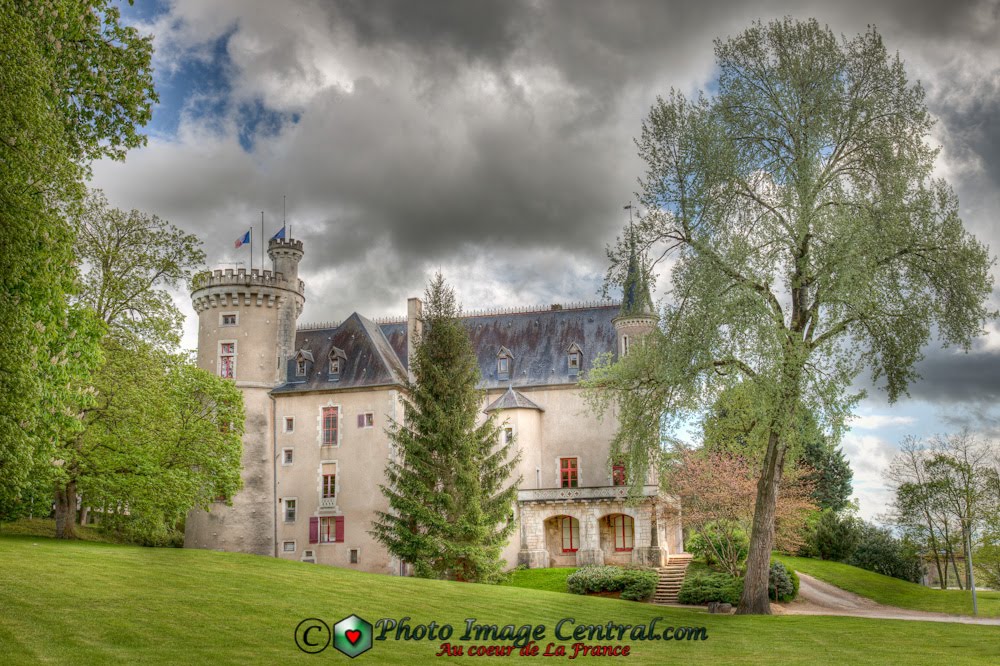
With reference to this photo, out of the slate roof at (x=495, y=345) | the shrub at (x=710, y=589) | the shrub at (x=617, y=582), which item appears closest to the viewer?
the shrub at (x=710, y=589)

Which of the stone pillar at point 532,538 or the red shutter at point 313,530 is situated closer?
the stone pillar at point 532,538

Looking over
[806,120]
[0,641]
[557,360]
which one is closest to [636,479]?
[806,120]

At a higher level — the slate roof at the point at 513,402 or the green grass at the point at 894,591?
the slate roof at the point at 513,402

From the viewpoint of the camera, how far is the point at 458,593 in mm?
19438

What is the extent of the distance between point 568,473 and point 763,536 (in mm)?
20208

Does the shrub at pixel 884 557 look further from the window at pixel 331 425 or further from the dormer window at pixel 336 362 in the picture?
the dormer window at pixel 336 362

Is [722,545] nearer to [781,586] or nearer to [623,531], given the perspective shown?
[781,586]

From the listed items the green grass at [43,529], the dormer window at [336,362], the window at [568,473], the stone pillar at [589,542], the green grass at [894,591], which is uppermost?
the dormer window at [336,362]

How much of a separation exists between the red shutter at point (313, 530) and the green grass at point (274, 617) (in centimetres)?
1519

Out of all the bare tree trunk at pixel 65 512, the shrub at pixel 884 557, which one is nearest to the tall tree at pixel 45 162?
the bare tree trunk at pixel 65 512

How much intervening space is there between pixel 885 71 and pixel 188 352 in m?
22.7

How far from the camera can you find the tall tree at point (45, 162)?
456 inches

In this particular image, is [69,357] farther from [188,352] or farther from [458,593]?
[188,352]

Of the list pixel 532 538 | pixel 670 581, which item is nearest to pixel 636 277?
pixel 670 581
